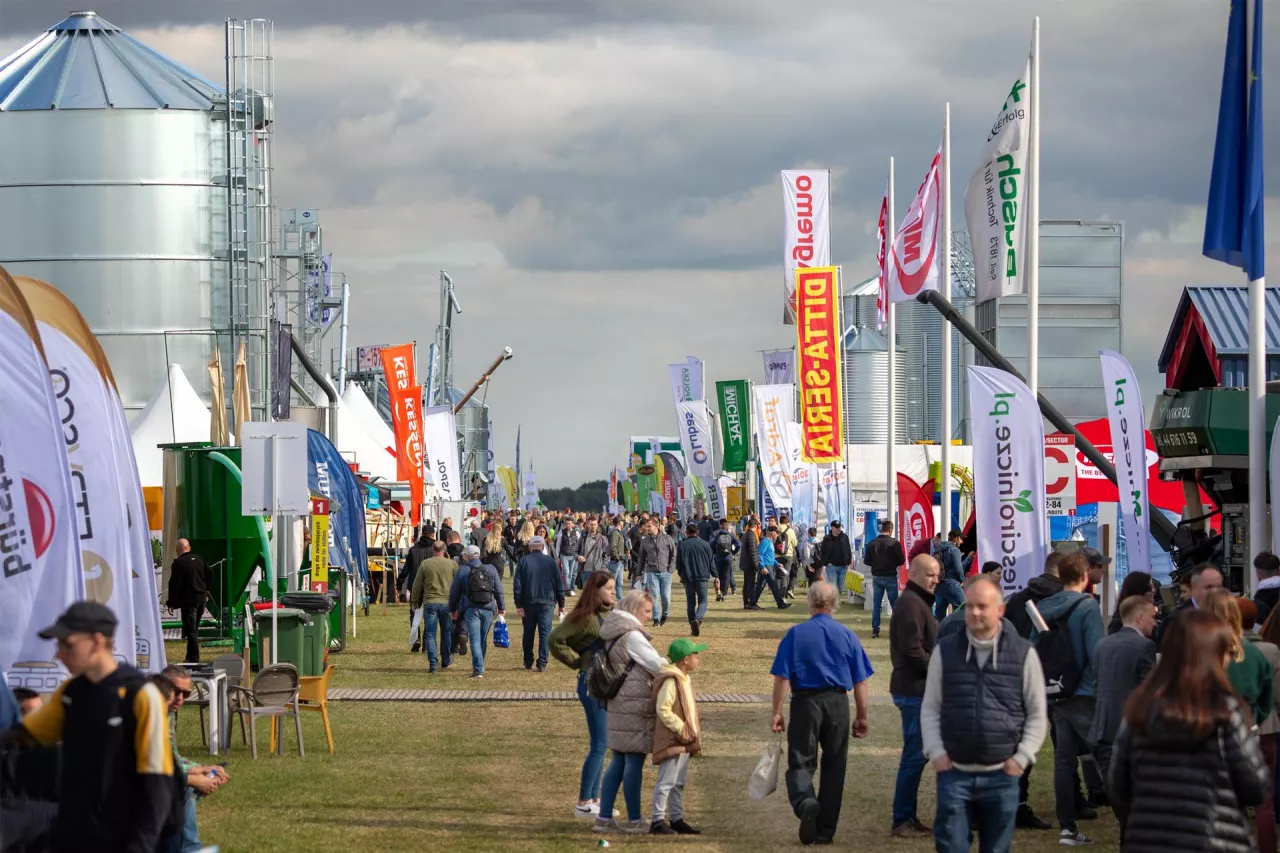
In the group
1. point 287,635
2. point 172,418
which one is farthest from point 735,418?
point 287,635

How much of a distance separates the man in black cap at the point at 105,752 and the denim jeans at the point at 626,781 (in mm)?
4803

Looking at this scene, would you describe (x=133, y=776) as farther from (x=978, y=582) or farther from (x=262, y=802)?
(x=262, y=802)

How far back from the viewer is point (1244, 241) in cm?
1335

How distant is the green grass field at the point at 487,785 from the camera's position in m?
10.7

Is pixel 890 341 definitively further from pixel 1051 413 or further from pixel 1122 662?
pixel 1122 662

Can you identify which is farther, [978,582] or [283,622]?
[283,622]

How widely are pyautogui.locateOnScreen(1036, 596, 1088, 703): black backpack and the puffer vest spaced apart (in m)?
2.55

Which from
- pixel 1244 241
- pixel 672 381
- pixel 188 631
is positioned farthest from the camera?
pixel 672 381

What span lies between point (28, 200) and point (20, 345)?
148 ft

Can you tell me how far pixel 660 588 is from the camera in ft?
87.8

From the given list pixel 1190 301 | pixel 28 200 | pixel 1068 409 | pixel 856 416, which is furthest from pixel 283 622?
pixel 856 416

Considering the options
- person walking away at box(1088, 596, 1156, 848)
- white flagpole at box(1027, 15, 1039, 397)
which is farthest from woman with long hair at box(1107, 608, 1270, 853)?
white flagpole at box(1027, 15, 1039, 397)

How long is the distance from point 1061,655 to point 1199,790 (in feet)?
14.0

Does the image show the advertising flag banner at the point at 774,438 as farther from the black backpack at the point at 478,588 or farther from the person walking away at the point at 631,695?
the person walking away at the point at 631,695
